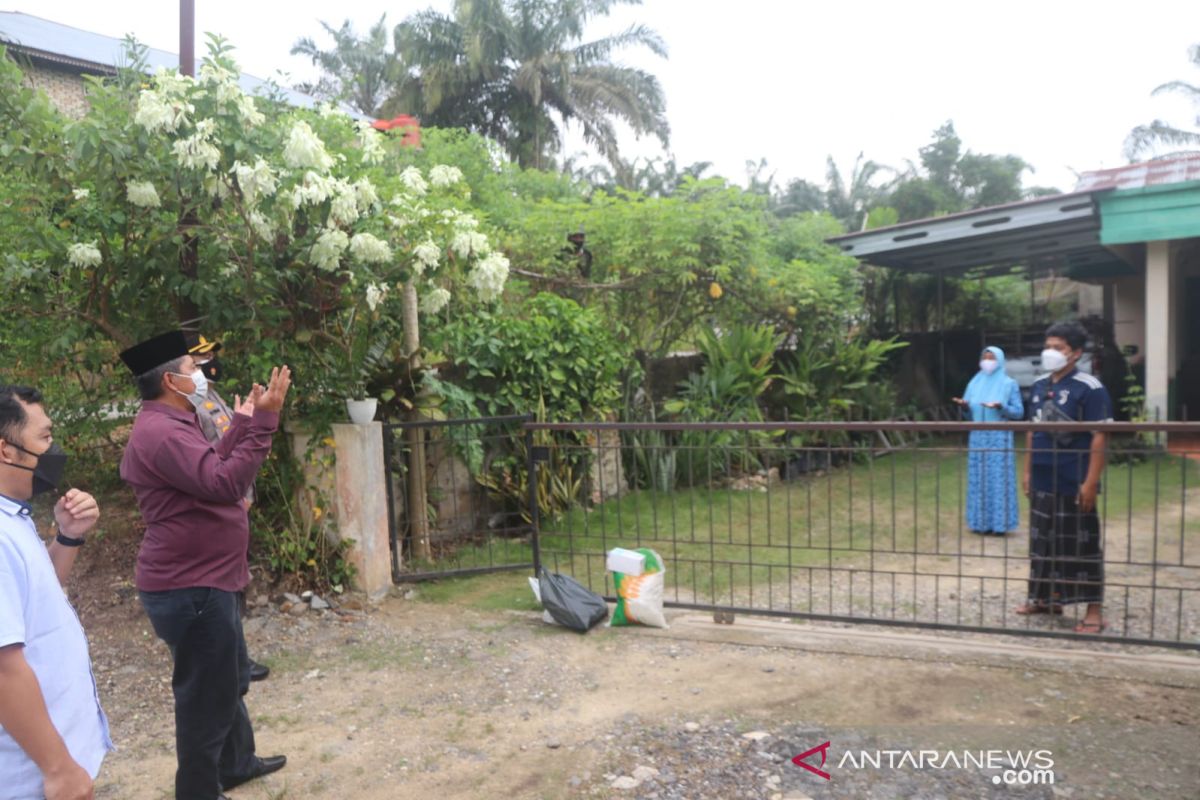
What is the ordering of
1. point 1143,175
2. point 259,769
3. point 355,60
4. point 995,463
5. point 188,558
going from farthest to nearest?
point 355,60 → point 1143,175 → point 995,463 → point 259,769 → point 188,558

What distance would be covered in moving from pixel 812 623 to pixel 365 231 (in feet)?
11.3

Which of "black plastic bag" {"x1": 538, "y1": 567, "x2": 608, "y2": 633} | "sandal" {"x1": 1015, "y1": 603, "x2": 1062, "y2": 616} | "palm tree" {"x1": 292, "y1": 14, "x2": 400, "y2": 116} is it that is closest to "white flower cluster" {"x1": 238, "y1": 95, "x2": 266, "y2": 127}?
"black plastic bag" {"x1": 538, "y1": 567, "x2": 608, "y2": 633}

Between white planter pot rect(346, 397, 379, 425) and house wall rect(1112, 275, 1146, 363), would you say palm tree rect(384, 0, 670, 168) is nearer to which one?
house wall rect(1112, 275, 1146, 363)

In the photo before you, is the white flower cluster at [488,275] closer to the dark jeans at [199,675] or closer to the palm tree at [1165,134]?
the dark jeans at [199,675]

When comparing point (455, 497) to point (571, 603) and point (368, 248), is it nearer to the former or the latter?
point (571, 603)

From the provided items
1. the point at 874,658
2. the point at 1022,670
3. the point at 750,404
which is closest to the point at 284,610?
the point at 874,658

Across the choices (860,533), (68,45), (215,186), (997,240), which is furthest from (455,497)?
(68,45)

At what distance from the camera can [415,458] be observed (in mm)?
5895

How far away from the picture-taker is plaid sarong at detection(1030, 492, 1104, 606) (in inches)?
177

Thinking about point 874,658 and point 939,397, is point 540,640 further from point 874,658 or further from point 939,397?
point 939,397

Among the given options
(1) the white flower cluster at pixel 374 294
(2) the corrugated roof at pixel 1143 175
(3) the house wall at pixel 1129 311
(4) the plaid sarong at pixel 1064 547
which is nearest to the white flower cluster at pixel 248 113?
(1) the white flower cluster at pixel 374 294

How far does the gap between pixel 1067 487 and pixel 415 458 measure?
4.12 metres

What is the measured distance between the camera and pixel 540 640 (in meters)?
4.71

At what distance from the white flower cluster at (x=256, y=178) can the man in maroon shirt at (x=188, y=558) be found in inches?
65.2
